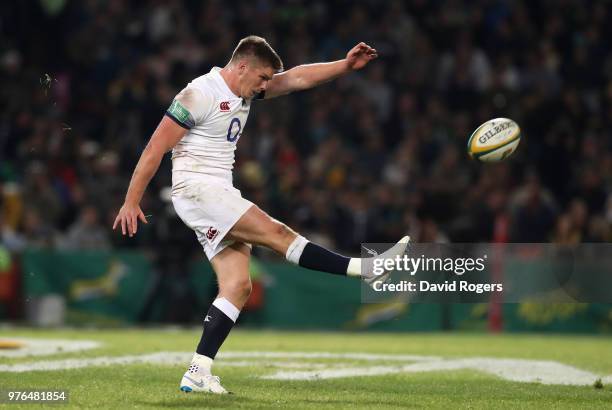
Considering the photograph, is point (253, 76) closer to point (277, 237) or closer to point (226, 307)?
point (277, 237)

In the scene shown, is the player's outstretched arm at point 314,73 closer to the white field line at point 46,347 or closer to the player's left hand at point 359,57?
the player's left hand at point 359,57

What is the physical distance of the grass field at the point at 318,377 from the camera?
23.8ft

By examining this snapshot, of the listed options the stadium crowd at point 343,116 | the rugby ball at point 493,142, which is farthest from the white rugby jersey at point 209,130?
the stadium crowd at point 343,116

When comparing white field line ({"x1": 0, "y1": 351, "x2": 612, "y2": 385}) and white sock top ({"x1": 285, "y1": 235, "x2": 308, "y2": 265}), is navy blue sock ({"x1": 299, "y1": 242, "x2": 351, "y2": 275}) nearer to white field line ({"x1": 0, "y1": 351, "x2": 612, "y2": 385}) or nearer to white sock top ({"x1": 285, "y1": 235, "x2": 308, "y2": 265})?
white sock top ({"x1": 285, "y1": 235, "x2": 308, "y2": 265})

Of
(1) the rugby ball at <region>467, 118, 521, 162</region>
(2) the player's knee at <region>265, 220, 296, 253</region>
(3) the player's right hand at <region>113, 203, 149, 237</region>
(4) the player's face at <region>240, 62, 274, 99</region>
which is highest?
(4) the player's face at <region>240, 62, 274, 99</region>

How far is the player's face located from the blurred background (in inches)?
292

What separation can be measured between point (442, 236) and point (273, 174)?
3.29 metres

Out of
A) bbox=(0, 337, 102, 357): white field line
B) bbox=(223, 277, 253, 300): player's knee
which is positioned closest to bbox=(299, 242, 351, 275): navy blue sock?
bbox=(223, 277, 253, 300): player's knee

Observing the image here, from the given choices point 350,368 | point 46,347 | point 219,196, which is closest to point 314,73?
point 219,196

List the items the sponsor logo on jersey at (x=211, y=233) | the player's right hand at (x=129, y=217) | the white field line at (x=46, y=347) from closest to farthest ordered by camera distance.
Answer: the player's right hand at (x=129, y=217)
the sponsor logo on jersey at (x=211, y=233)
the white field line at (x=46, y=347)

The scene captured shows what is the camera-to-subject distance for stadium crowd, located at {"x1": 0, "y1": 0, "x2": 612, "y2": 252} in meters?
17.0

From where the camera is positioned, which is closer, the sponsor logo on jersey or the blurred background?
the sponsor logo on jersey

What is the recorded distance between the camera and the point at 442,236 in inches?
637

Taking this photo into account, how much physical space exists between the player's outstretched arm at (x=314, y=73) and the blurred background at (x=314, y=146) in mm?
6893
